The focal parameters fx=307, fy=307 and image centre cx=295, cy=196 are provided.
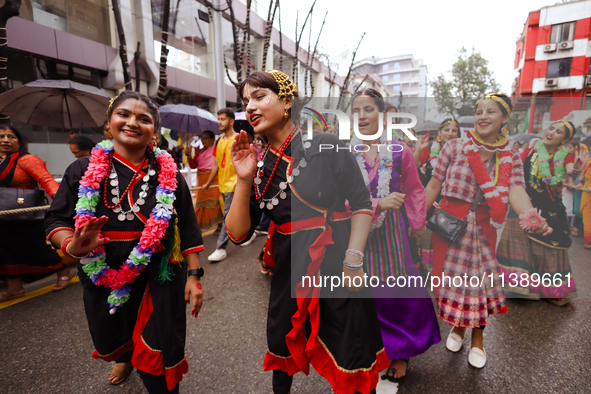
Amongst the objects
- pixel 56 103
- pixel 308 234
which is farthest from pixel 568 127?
pixel 56 103

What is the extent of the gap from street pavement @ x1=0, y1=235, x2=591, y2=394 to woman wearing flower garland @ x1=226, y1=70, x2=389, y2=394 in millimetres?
692

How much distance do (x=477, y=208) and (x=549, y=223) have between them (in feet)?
1.91

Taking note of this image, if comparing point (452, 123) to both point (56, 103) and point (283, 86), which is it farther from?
point (56, 103)

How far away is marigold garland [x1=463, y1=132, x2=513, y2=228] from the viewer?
208 cm

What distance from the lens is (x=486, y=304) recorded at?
2230mm

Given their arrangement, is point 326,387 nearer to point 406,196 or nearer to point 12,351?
point 406,196

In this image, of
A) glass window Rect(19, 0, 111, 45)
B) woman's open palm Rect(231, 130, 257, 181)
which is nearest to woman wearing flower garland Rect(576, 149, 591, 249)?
woman's open palm Rect(231, 130, 257, 181)

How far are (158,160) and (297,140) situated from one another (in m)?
0.89

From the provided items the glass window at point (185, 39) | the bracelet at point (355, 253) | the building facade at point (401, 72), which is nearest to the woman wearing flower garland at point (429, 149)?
the bracelet at point (355, 253)

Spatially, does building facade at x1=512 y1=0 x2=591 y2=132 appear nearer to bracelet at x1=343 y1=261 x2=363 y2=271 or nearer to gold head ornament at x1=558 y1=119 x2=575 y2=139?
gold head ornament at x1=558 y1=119 x2=575 y2=139

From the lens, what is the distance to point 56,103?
506cm

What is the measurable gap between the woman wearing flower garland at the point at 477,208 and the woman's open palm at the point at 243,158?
1.32 meters

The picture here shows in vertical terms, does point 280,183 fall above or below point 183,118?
below

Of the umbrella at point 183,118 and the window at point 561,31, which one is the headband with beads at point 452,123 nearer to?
the umbrella at point 183,118
